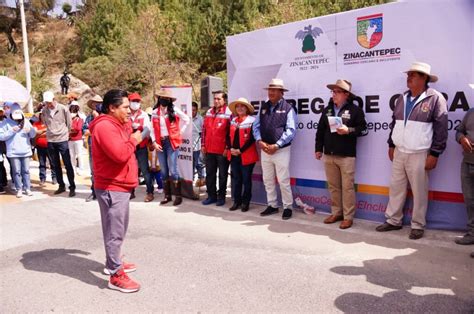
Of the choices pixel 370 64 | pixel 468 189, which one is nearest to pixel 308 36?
pixel 370 64

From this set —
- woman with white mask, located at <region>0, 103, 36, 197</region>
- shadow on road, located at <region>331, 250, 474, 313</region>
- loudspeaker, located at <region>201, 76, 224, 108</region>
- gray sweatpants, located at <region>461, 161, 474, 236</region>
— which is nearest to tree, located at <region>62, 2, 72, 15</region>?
loudspeaker, located at <region>201, 76, 224, 108</region>

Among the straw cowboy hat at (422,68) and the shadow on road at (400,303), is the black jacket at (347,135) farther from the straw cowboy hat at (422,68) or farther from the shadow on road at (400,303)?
the shadow on road at (400,303)

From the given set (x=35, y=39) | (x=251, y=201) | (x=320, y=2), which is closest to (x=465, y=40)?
(x=251, y=201)

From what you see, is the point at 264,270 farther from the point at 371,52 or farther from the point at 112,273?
the point at 371,52

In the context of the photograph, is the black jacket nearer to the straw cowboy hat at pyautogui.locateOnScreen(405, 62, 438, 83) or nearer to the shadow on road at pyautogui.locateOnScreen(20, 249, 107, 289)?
the straw cowboy hat at pyautogui.locateOnScreen(405, 62, 438, 83)

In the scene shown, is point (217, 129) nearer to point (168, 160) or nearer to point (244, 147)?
point (244, 147)

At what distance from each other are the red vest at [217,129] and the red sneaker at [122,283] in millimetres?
3421

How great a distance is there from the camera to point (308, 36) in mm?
6266

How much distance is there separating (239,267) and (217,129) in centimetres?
311

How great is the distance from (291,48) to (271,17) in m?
16.0

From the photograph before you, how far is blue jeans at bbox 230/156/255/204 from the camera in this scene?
677 centimetres

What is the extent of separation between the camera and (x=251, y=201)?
24.4 feet

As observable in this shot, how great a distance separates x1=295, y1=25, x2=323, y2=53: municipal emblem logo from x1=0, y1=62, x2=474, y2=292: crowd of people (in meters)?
0.67

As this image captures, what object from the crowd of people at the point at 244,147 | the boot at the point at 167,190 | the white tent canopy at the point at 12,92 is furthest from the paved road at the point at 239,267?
the white tent canopy at the point at 12,92
